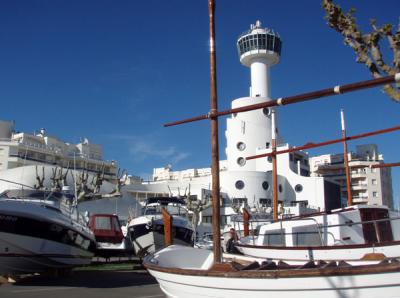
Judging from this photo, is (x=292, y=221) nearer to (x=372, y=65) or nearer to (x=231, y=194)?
(x=372, y=65)

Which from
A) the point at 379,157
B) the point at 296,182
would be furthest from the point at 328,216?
the point at 379,157

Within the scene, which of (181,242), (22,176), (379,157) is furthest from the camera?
(379,157)

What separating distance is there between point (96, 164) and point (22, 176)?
114 feet

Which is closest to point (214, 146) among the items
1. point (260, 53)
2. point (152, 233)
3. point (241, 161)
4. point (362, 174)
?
point (152, 233)

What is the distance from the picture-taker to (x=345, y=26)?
8.70 metres

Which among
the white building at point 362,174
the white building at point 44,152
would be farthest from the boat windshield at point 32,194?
the white building at point 362,174

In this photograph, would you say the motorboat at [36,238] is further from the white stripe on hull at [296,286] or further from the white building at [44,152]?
the white building at [44,152]

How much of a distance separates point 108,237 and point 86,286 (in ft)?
29.6

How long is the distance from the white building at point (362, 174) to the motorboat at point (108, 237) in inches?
2581

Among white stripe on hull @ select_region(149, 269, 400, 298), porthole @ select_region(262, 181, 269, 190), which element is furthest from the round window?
white stripe on hull @ select_region(149, 269, 400, 298)

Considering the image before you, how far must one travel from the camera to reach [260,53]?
7956 cm

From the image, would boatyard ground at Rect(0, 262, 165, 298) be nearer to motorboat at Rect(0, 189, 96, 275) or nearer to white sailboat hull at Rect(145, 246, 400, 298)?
motorboat at Rect(0, 189, 96, 275)

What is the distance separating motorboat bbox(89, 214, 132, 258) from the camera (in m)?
21.3

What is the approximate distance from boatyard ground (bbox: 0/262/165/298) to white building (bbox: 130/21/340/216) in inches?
1739
